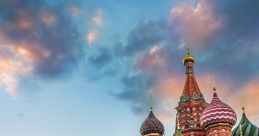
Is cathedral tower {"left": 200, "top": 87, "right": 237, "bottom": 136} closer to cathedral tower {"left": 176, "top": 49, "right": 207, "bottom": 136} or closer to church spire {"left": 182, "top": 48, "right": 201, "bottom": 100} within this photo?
cathedral tower {"left": 176, "top": 49, "right": 207, "bottom": 136}

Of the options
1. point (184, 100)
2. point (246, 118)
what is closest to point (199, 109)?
point (184, 100)

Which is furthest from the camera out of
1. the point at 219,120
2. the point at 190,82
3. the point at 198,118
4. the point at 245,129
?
the point at 190,82

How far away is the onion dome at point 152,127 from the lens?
51969mm

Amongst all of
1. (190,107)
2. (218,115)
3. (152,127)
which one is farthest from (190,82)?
(218,115)

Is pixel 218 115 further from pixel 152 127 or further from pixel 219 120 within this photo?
pixel 152 127

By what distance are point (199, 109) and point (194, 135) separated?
3.95 m

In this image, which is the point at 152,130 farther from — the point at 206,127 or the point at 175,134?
the point at 206,127

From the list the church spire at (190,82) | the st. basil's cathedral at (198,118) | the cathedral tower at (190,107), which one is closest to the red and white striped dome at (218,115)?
the st. basil's cathedral at (198,118)

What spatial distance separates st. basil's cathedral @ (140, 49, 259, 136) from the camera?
1769 inches

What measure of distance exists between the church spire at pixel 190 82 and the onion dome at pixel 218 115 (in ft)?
23.4

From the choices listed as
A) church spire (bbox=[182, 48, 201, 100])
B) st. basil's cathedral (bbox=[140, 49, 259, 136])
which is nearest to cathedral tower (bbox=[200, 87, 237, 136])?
st. basil's cathedral (bbox=[140, 49, 259, 136])

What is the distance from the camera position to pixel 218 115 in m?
44.9

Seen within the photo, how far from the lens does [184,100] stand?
53.3 metres

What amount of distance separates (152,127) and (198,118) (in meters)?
5.66
